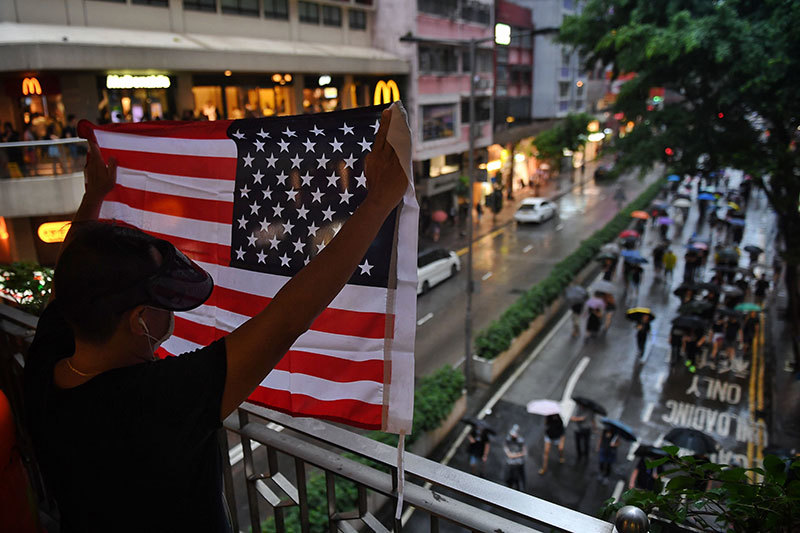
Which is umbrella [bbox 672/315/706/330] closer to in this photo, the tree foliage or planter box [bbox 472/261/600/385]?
planter box [bbox 472/261/600/385]

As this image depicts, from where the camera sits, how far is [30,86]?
15.2 meters

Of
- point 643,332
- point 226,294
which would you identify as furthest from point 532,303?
point 226,294

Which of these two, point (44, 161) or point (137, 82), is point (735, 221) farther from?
point (44, 161)

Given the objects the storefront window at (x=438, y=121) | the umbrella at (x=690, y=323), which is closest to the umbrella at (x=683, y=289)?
the umbrella at (x=690, y=323)

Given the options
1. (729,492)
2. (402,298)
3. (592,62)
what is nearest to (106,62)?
(592,62)

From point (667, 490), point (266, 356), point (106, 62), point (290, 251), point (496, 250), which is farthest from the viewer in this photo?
point (496, 250)

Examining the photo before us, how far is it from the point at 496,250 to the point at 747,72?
16352 mm

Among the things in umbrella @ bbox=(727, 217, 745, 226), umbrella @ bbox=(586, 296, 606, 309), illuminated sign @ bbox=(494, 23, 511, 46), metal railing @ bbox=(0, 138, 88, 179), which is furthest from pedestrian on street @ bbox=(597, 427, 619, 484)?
umbrella @ bbox=(727, 217, 745, 226)

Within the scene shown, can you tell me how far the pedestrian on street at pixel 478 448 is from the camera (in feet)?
36.6

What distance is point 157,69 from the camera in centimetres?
1656

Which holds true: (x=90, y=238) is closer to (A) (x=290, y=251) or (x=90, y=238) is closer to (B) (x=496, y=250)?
(A) (x=290, y=251)

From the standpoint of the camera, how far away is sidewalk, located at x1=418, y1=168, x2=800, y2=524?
456 inches

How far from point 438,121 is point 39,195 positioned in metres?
19.6

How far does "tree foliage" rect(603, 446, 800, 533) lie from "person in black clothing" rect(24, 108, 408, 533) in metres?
1.29
